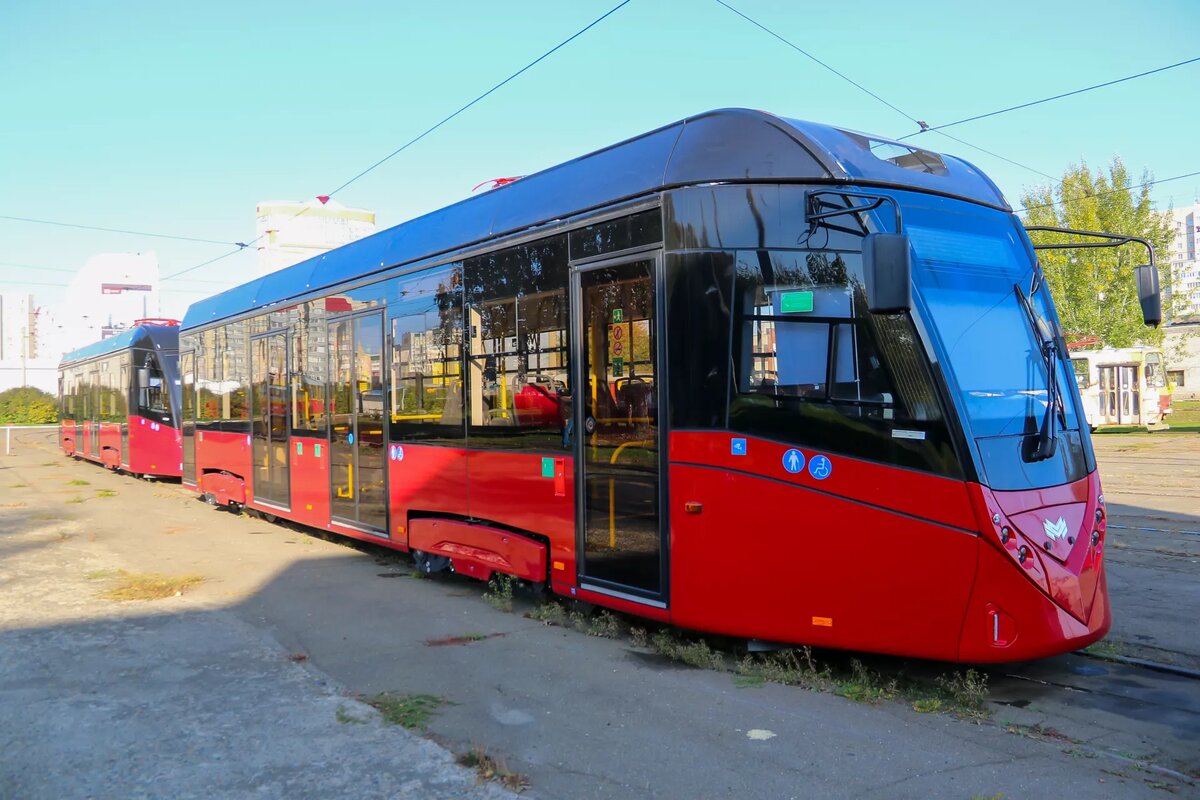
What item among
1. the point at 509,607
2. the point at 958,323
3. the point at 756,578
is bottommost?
the point at 509,607

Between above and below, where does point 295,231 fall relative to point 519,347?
above

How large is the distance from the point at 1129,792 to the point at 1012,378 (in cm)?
246

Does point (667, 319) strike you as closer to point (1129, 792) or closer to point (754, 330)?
point (754, 330)

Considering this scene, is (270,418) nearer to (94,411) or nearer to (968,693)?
(968,693)

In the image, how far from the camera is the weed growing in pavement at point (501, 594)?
27.3 feet

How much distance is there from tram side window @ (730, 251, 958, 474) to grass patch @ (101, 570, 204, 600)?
6.33 metres

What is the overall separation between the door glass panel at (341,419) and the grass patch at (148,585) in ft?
5.90

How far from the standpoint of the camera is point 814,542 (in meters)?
5.70

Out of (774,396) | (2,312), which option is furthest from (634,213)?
(2,312)

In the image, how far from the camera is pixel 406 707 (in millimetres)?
5566

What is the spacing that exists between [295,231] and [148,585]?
35.8 meters

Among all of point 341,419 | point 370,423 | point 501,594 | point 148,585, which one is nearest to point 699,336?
point 501,594

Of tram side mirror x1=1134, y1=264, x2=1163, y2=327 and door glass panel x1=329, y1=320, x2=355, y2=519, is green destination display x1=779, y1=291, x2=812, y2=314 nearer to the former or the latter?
tram side mirror x1=1134, y1=264, x2=1163, y2=327

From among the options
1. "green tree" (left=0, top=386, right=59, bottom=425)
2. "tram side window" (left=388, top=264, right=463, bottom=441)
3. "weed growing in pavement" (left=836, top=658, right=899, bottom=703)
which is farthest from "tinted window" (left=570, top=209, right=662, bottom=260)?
"green tree" (left=0, top=386, right=59, bottom=425)
